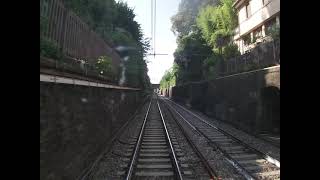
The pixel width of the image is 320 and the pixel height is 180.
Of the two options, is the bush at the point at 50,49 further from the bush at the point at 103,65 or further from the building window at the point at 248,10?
the building window at the point at 248,10

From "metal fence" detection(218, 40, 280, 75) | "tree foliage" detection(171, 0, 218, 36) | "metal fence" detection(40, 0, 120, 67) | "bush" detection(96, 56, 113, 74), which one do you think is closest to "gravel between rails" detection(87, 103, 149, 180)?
"bush" detection(96, 56, 113, 74)

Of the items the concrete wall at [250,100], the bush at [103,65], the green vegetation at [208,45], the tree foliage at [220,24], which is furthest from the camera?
the tree foliage at [220,24]

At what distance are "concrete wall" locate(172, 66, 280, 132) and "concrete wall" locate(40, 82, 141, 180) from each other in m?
7.64

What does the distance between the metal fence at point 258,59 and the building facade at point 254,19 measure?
68.7 inches

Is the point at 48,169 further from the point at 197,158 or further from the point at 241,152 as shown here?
the point at 241,152

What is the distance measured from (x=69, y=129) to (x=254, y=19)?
26.2m

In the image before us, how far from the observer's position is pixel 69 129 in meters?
7.91

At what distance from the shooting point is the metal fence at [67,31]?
7836 mm

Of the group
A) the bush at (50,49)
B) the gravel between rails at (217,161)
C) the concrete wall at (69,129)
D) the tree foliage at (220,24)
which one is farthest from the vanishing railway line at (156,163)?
the tree foliage at (220,24)
